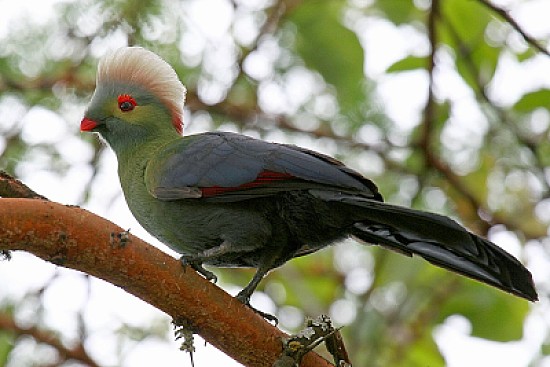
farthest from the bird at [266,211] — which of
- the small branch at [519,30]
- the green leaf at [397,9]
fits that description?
the green leaf at [397,9]

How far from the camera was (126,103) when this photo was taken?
3.35 meters

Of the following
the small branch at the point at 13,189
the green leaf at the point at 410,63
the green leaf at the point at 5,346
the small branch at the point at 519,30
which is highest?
the green leaf at the point at 410,63

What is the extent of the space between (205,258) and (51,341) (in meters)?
1.42

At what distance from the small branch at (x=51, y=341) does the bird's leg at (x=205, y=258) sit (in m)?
1.30

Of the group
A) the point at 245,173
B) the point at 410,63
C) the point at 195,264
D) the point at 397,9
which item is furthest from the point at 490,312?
Answer: the point at 195,264

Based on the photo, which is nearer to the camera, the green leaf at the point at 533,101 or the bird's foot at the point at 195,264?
the bird's foot at the point at 195,264

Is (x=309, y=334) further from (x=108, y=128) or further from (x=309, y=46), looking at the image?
(x=309, y=46)

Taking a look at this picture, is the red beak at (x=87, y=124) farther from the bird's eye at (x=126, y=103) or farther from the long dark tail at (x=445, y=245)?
the long dark tail at (x=445, y=245)

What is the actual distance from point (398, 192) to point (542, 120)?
35.4 inches

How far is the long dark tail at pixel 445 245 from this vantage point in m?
2.57

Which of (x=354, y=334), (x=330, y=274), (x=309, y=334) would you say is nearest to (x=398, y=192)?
(x=330, y=274)

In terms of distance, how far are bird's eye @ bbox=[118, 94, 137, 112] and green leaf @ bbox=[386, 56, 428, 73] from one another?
1446 millimetres

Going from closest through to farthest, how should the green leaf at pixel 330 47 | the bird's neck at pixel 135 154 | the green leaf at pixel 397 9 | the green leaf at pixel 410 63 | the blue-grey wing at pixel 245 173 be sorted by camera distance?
the blue-grey wing at pixel 245 173 → the bird's neck at pixel 135 154 → the green leaf at pixel 410 63 → the green leaf at pixel 330 47 → the green leaf at pixel 397 9

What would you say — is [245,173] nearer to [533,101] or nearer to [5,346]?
[5,346]
